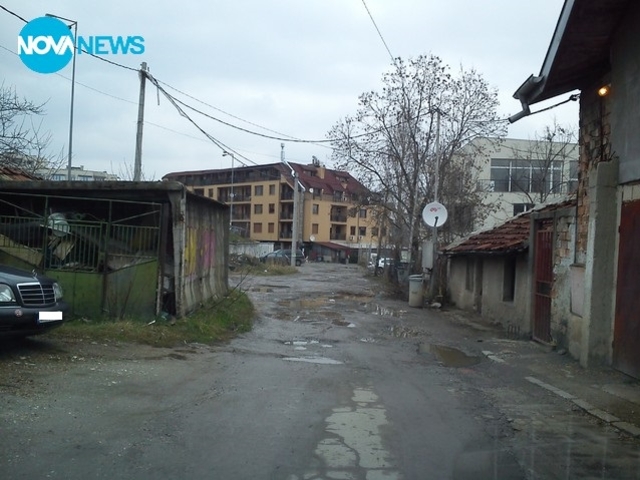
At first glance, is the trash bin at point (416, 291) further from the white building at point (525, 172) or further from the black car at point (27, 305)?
the black car at point (27, 305)

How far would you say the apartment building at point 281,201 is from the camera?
82.4 meters

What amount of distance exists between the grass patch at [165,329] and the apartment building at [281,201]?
6556cm

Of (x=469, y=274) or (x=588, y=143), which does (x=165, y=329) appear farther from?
(x=469, y=274)

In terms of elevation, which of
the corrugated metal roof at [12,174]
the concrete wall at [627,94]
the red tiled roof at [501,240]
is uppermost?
the concrete wall at [627,94]

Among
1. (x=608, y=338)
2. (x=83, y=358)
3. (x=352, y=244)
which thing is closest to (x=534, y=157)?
(x=608, y=338)

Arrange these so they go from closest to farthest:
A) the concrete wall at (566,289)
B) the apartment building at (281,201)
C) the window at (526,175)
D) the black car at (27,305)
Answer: the black car at (27,305) < the concrete wall at (566,289) < the window at (526,175) < the apartment building at (281,201)

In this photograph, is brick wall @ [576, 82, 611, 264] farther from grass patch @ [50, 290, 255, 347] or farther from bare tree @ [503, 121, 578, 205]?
bare tree @ [503, 121, 578, 205]

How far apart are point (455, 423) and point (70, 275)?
8.36 m

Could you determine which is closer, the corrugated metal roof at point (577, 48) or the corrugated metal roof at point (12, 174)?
the corrugated metal roof at point (577, 48)

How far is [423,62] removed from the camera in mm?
27516

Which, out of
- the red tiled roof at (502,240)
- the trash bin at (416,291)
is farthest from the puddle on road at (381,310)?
the red tiled roof at (502,240)

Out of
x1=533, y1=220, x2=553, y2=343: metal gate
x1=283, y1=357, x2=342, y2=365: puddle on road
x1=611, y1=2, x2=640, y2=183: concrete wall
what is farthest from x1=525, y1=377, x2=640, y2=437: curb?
x1=533, y1=220, x2=553, y2=343: metal gate

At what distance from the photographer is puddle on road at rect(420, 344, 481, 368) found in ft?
36.8

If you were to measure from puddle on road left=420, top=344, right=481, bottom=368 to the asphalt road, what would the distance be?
54 millimetres
